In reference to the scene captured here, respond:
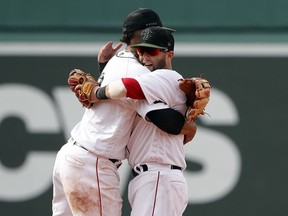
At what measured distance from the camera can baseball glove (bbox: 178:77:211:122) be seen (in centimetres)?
424

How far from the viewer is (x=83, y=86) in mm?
4445

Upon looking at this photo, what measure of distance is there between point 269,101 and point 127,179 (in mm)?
1138

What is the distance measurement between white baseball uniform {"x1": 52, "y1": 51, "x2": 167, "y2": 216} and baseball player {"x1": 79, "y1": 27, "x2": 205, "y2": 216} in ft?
0.22

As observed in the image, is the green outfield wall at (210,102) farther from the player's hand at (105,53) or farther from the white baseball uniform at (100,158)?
the white baseball uniform at (100,158)

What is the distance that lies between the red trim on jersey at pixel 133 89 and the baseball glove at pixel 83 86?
251 millimetres

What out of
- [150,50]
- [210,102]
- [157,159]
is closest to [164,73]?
[150,50]

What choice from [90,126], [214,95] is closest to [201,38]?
[214,95]

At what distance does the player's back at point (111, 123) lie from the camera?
4348mm

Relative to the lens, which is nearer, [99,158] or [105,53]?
[99,158]

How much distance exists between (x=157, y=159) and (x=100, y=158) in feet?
0.89

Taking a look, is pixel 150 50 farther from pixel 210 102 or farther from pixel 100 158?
pixel 210 102

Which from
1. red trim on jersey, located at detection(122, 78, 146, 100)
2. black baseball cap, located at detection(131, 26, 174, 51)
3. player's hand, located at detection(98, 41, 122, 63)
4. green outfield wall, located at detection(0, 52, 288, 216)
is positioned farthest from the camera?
green outfield wall, located at detection(0, 52, 288, 216)

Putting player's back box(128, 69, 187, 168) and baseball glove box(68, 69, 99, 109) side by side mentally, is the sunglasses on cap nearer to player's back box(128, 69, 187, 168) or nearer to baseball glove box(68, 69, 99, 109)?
player's back box(128, 69, 187, 168)

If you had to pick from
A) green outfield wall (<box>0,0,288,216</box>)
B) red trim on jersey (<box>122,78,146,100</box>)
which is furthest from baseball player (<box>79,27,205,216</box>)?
green outfield wall (<box>0,0,288,216</box>)
